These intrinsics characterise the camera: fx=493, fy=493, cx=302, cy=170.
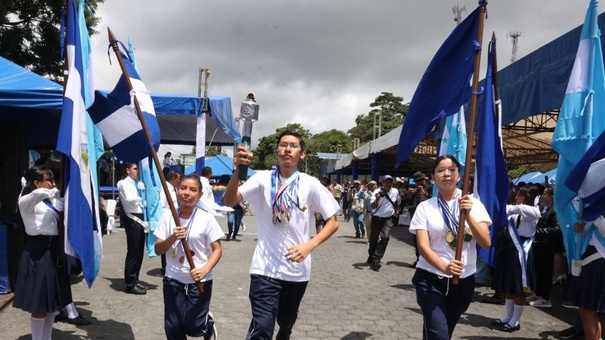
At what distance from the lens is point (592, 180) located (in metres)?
4.09

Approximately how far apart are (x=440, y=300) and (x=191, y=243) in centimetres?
200


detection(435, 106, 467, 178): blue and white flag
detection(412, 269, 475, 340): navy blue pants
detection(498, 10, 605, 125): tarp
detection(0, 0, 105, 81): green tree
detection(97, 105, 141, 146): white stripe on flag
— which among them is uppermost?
detection(0, 0, 105, 81): green tree

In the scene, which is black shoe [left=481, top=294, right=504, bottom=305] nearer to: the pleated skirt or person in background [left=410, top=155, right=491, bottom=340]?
person in background [left=410, top=155, right=491, bottom=340]

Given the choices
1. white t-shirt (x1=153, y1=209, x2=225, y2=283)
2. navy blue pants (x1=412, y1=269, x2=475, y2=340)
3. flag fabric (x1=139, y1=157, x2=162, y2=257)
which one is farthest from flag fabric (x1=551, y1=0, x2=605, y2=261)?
flag fabric (x1=139, y1=157, x2=162, y2=257)

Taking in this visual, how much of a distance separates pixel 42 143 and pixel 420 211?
1032 cm

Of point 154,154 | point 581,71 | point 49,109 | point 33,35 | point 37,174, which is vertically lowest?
point 37,174

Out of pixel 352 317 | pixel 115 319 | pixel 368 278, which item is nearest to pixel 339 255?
pixel 368 278

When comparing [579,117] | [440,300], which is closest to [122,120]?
[440,300]

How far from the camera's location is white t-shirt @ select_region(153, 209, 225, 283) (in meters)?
3.97

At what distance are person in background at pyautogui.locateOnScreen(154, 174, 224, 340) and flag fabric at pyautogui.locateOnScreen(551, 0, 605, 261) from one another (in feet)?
11.5

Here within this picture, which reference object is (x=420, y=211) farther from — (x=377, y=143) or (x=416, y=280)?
(x=377, y=143)

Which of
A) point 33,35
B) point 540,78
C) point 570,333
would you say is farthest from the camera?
point 33,35

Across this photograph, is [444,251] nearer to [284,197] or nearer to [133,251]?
[284,197]

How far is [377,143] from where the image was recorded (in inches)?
774
